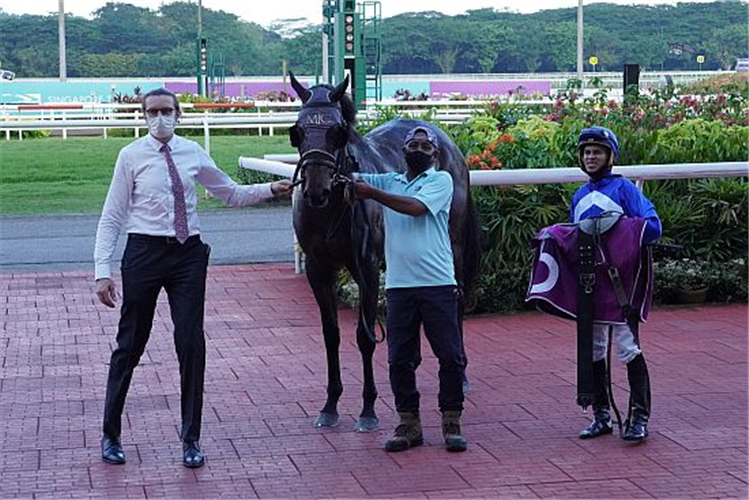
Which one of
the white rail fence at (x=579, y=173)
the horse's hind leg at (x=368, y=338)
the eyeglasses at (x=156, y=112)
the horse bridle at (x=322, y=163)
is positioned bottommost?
the horse's hind leg at (x=368, y=338)

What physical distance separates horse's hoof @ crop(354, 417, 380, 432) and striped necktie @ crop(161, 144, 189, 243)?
1434 millimetres

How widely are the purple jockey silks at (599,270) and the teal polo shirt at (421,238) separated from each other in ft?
1.86

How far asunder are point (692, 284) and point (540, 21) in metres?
76.9

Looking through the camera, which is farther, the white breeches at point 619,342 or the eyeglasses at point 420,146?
the white breeches at point 619,342

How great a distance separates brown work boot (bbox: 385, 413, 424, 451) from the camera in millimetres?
6746

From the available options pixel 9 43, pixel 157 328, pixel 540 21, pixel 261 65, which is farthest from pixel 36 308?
pixel 540 21

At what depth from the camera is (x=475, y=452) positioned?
6758 mm

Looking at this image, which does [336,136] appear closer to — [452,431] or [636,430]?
[452,431]

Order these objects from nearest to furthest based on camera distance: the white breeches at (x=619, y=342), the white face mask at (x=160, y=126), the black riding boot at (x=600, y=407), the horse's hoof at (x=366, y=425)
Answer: the white face mask at (x=160, y=126), the white breeches at (x=619, y=342), the black riding boot at (x=600, y=407), the horse's hoof at (x=366, y=425)

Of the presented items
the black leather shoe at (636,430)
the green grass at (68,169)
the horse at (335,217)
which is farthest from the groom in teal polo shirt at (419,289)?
the green grass at (68,169)

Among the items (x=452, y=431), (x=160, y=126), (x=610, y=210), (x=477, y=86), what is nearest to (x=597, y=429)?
(x=452, y=431)

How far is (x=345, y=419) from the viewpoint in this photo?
7426mm

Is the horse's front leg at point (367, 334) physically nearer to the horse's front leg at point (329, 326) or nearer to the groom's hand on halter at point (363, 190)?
the horse's front leg at point (329, 326)

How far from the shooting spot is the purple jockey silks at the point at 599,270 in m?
6.84
